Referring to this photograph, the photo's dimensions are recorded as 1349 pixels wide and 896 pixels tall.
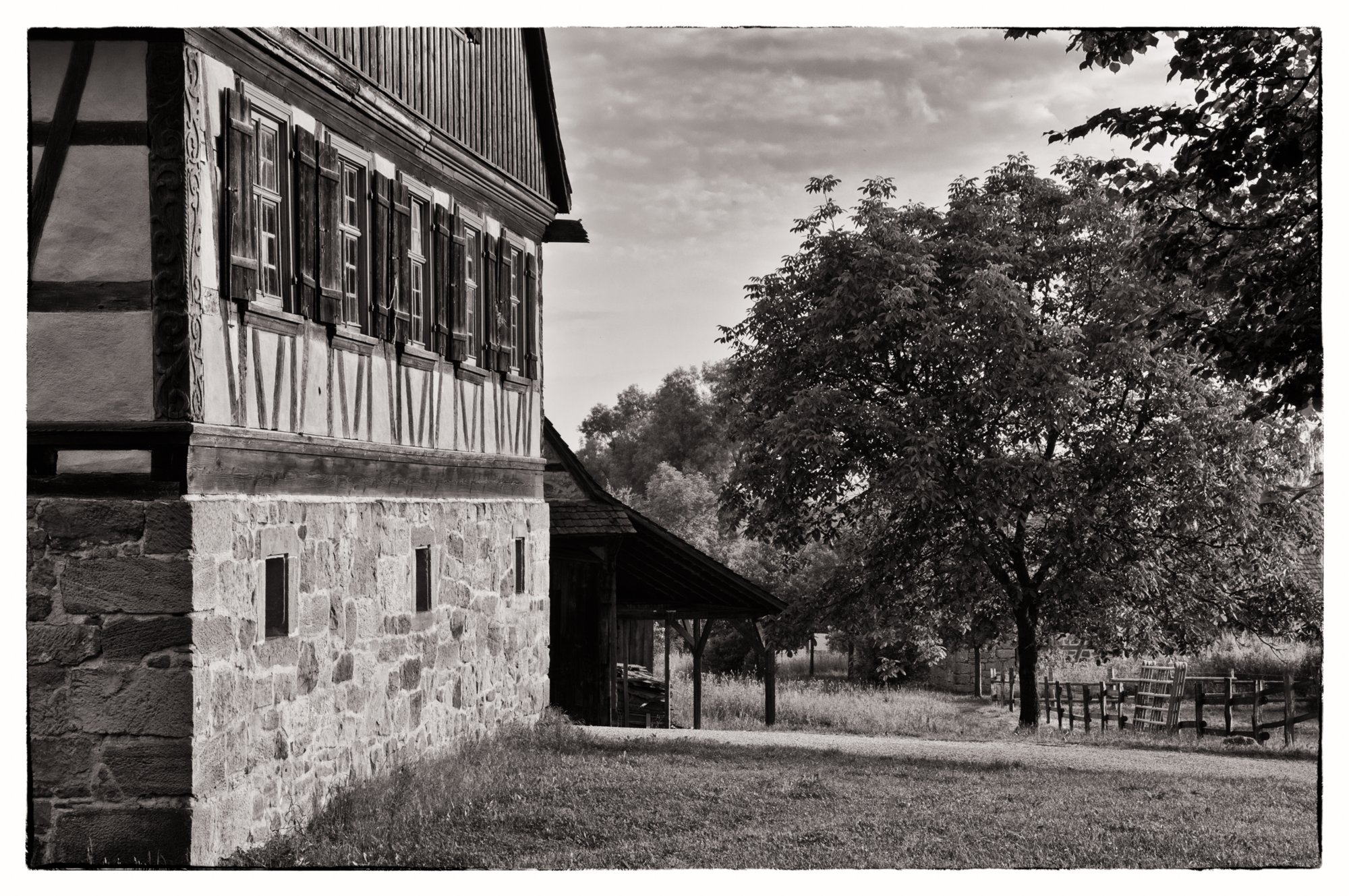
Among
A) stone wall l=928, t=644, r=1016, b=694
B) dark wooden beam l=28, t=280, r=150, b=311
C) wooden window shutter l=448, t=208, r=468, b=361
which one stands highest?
wooden window shutter l=448, t=208, r=468, b=361

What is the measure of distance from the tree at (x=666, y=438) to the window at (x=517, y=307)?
3994cm

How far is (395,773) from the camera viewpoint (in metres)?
11.2

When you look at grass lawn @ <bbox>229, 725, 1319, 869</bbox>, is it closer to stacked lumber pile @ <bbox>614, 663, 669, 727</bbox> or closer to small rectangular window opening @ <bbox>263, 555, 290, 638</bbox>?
small rectangular window opening @ <bbox>263, 555, 290, 638</bbox>

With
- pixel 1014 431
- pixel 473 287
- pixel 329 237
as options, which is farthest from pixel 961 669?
pixel 329 237

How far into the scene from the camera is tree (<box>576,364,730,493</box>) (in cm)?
5653

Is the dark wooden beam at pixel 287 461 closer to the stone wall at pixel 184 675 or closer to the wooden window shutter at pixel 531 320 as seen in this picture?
the stone wall at pixel 184 675

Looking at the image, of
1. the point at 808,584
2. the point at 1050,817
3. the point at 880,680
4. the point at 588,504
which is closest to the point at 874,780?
the point at 1050,817

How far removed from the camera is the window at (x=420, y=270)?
12.1 m

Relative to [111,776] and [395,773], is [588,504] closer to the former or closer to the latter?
[395,773]

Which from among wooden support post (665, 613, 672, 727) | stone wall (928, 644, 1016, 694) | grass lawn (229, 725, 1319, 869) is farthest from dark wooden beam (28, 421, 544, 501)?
stone wall (928, 644, 1016, 694)

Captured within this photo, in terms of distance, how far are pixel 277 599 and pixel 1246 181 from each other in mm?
8886

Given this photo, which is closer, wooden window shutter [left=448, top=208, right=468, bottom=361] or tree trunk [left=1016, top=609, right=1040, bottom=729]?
wooden window shutter [left=448, top=208, right=468, bottom=361]

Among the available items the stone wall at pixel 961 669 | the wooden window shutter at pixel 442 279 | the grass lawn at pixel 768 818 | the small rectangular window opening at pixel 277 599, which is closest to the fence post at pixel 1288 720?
the grass lawn at pixel 768 818

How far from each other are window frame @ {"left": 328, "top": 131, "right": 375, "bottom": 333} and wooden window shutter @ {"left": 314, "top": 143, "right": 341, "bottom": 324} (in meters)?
0.09
